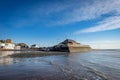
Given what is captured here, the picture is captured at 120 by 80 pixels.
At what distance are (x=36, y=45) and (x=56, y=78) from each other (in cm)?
16746

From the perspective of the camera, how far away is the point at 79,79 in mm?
12781

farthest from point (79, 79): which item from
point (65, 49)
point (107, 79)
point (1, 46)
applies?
point (1, 46)

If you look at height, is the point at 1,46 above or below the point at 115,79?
above

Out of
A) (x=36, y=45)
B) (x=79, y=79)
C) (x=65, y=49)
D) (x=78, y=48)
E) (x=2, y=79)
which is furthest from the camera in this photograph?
(x=36, y=45)

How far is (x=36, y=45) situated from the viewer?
17800 centimetres

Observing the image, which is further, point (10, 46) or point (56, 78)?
point (10, 46)

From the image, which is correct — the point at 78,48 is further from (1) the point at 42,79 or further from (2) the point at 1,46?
(1) the point at 42,79

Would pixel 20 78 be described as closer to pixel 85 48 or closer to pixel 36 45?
pixel 85 48

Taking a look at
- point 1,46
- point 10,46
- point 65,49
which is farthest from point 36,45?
point 65,49

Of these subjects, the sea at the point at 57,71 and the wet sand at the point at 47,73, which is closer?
the wet sand at the point at 47,73

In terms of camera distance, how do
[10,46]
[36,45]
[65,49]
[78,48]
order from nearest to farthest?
[65,49] < [78,48] < [10,46] < [36,45]

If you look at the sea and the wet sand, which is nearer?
the wet sand

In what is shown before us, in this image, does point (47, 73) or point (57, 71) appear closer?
point (47, 73)

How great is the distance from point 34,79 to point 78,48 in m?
91.8
